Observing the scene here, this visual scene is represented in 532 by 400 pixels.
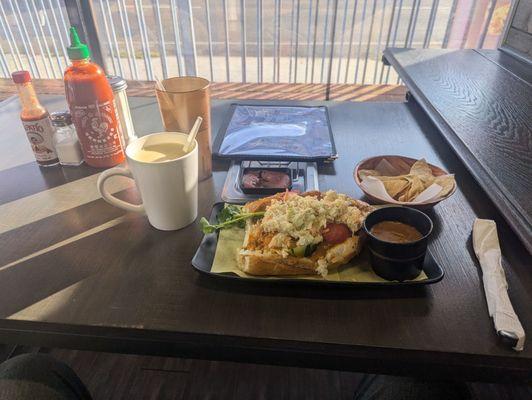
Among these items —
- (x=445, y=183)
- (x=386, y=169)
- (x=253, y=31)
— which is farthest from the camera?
(x=253, y=31)

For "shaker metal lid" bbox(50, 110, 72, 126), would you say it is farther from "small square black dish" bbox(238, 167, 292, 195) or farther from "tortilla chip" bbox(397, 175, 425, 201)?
"tortilla chip" bbox(397, 175, 425, 201)

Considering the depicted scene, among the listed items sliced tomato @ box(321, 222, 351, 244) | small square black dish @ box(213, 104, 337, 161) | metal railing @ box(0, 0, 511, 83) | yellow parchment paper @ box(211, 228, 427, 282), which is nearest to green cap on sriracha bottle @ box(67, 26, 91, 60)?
small square black dish @ box(213, 104, 337, 161)

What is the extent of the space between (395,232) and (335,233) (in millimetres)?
101

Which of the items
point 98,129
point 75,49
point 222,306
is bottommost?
point 222,306

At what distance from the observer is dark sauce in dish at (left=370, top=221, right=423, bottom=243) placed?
0.64 m

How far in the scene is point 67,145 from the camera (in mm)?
987

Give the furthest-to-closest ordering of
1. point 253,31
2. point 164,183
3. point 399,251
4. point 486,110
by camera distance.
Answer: point 253,31, point 486,110, point 164,183, point 399,251

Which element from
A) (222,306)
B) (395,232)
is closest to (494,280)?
(395,232)

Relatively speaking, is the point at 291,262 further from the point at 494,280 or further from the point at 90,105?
the point at 90,105

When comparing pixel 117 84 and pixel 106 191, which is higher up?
pixel 117 84

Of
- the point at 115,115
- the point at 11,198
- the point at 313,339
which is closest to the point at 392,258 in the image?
the point at 313,339

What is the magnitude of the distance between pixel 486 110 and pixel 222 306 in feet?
3.36

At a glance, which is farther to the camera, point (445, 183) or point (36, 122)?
point (36, 122)

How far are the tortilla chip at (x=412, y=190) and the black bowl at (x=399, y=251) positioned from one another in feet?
0.52
